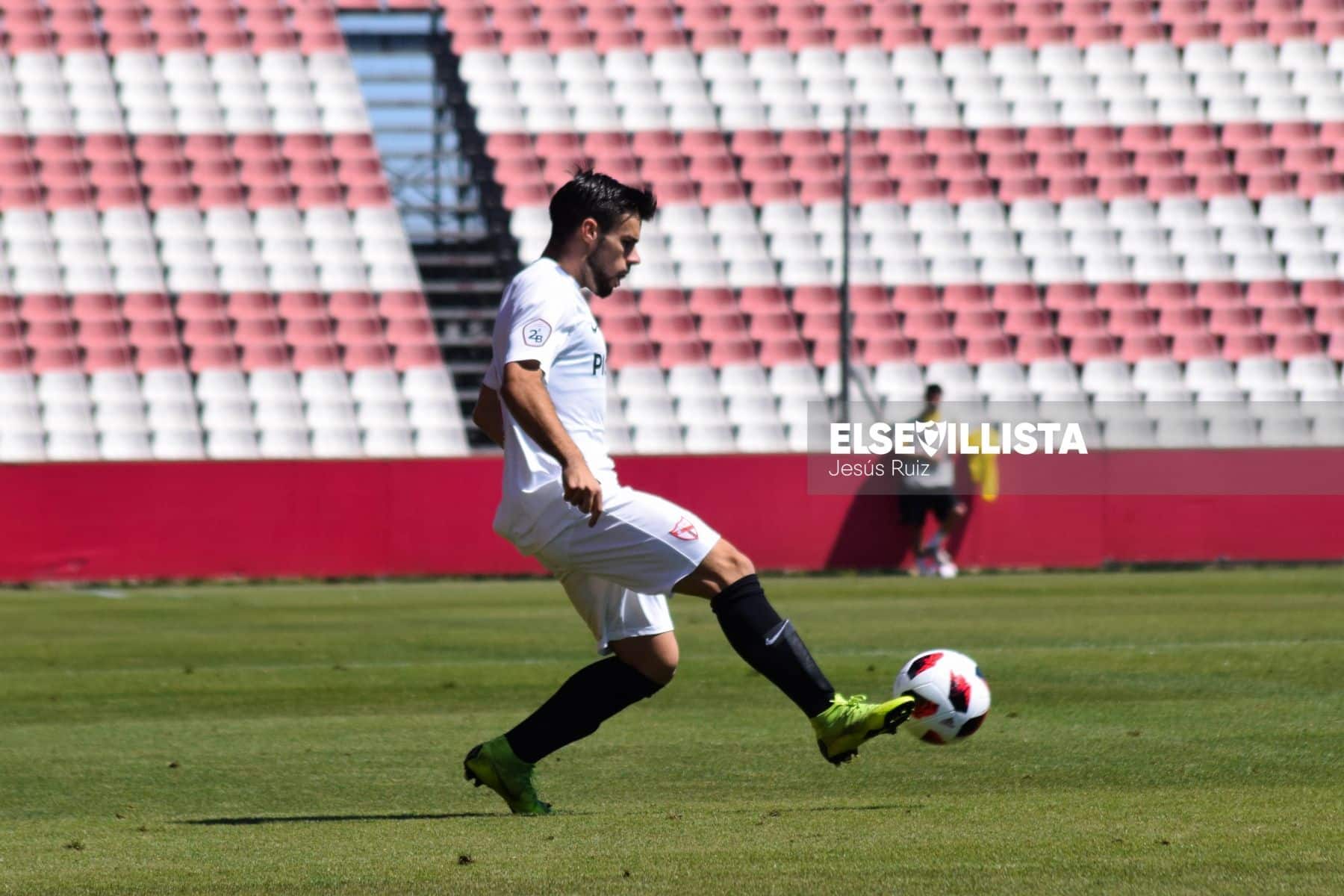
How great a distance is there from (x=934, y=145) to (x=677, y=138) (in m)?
3.52

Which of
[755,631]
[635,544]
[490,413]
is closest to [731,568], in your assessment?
[755,631]

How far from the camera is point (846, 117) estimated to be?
69.1 ft

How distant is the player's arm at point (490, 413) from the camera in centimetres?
617

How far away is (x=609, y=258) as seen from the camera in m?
5.94

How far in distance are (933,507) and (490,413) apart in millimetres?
14827

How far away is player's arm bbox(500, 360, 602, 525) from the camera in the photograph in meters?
5.42

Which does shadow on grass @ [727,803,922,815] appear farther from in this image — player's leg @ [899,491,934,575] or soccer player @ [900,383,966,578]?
player's leg @ [899,491,934,575]

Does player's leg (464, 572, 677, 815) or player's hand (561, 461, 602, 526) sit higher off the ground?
player's hand (561, 461, 602, 526)

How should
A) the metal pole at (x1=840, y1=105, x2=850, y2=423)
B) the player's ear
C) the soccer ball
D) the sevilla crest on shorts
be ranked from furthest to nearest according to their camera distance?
the metal pole at (x1=840, y1=105, x2=850, y2=423) < the soccer ball < the player's ear < the sevilla crest on shorts

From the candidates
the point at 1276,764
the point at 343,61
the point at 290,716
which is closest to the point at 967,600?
the point at 290,716

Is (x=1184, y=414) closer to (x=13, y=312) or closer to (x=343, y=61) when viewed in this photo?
(x=343, y=61)

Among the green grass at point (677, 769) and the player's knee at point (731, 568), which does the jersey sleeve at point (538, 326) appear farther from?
the green grass at point (677, 769)

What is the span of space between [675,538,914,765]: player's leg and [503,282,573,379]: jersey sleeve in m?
0.78

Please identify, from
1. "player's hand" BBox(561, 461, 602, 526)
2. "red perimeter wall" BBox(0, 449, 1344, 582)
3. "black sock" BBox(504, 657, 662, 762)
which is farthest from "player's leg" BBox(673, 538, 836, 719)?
"red perimeter wall" BBox(0, 449, 1344, 582)
